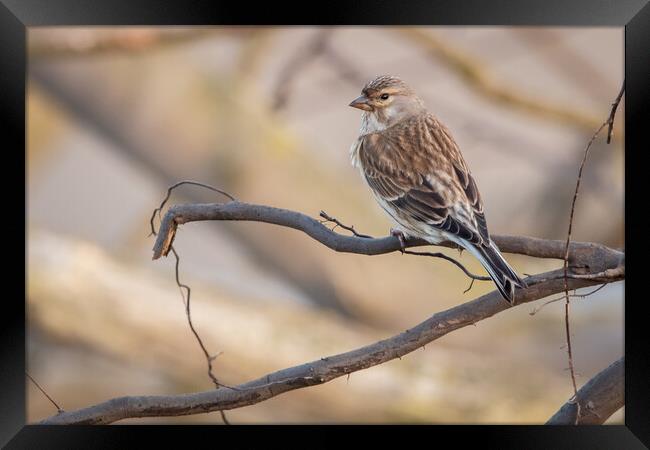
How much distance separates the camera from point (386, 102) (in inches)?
117

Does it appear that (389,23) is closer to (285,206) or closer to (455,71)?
(455,71)

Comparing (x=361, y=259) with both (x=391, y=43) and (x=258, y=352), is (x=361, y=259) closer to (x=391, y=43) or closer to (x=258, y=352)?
(x=258, y=352)

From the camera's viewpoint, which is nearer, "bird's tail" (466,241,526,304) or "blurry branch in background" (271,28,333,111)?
"bird's tail" (466,241,526,304)

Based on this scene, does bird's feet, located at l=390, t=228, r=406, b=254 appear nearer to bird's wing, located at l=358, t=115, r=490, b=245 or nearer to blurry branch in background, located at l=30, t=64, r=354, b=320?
bird's wing, located at l=358, t=115, r=490, b=245

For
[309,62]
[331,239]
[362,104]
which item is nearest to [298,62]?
[309,62]

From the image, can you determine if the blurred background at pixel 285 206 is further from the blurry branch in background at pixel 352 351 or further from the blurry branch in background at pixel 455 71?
the blurry branch in background at pixel 352 351

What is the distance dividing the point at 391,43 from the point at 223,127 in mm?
941

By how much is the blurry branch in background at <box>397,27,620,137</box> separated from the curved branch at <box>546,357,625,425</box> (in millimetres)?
1665

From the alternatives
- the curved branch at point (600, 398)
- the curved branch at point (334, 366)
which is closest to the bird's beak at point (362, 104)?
the curved branch at point (334, 366)

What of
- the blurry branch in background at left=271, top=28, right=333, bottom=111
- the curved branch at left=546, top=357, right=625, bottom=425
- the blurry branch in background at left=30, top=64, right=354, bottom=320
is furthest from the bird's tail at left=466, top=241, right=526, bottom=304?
the blurry branch in background at left=30, top=64, right=354, bottom=320

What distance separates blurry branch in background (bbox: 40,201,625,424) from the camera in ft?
7.26

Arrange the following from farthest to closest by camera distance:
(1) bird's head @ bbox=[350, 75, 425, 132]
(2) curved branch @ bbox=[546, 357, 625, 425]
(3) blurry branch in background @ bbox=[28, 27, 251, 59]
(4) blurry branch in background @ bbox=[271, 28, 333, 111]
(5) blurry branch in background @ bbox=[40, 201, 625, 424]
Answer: (3) blurry branch in background @ bbox=[28, 27, 251, 59] < (4) blurry branch in background @ bbox=[271, 28, 333, 111] < (1) bird's head @ bbox=[350, 75, 425, 132] < (2) curved branch @ bbox=[546, 357, 625, 425] < (5) blurry branch in background @ bbox=[40, 201, 625, 424]

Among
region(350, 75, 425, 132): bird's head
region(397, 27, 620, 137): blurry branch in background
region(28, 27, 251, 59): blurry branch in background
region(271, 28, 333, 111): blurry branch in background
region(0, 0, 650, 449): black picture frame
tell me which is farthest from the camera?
region(397, 27, 620, 137): blurry branch in background

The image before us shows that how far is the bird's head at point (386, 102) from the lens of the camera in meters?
2.94
